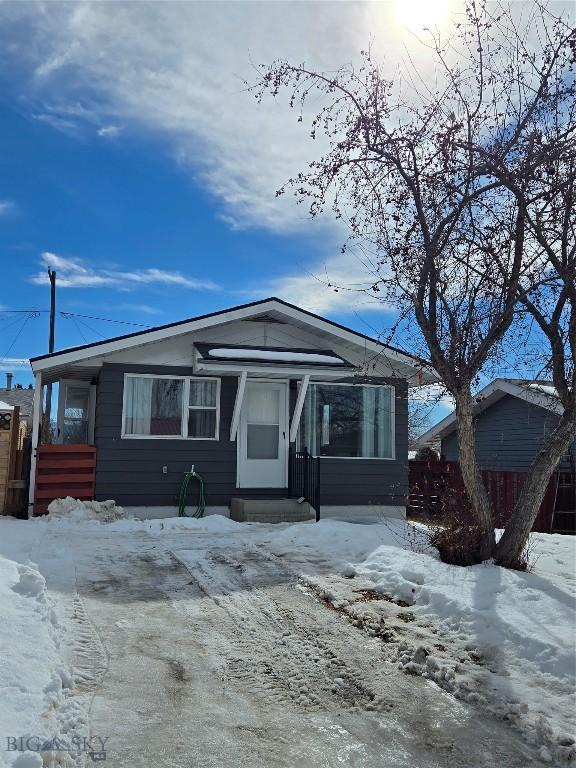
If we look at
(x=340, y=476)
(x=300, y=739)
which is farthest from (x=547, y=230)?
(x=340, y=476)

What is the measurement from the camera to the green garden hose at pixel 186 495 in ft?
36.8

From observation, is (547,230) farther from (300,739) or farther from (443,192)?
(300,739)

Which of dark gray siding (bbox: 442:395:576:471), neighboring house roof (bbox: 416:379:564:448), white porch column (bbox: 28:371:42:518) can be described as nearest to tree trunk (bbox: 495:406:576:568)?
neighboring house roof (bbox: 416:379:564:448)

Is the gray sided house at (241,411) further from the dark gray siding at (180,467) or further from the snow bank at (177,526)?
the snow bank at (177,526)

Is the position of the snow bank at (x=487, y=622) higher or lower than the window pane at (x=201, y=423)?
lower

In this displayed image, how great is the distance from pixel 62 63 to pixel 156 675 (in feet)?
28.4

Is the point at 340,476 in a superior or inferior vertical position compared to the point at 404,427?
inferior

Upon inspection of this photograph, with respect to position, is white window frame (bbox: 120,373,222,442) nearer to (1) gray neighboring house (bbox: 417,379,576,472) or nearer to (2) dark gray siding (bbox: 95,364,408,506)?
(2) dark gray siding (bbox: 95,364,408,506)

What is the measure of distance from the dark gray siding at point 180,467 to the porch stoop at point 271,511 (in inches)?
33.3

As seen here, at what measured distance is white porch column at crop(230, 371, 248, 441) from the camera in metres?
11.2

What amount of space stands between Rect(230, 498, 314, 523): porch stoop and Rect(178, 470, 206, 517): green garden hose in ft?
2.27

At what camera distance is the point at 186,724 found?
3.24 metres

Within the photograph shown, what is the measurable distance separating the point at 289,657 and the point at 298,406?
300 inches

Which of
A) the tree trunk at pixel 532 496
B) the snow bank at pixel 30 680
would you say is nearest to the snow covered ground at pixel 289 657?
the snow bank at pixel 30 680
